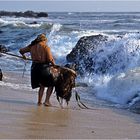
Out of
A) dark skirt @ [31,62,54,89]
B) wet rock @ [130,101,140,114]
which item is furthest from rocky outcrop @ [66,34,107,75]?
dark skirt @ [31,62,54,89]

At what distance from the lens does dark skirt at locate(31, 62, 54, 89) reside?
1016 centimetres

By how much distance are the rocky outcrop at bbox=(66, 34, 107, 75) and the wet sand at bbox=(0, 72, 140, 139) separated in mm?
7913

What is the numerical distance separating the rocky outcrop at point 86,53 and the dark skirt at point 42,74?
803cm

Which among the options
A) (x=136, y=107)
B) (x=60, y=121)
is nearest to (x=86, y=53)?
(x=136, y=107)

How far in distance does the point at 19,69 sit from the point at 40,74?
8799 mm

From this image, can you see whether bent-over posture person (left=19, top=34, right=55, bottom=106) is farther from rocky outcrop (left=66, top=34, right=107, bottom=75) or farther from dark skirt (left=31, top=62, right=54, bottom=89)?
rocky outcrop (left=66, top=34, right=107, bottom=75)

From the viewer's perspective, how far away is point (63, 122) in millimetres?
8383

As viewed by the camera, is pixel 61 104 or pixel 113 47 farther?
pixel 113 47

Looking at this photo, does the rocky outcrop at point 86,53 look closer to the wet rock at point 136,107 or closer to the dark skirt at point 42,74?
the wet rock at point 136,107

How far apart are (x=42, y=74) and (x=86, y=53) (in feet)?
34.3

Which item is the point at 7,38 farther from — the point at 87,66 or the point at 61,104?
the point at 61,104

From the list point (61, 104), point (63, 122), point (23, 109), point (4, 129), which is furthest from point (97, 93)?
point (4, 129)

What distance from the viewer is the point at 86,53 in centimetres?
2053

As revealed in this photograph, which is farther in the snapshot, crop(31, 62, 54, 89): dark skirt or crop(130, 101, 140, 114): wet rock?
crop(130, 101, 140, 114): wet rock
